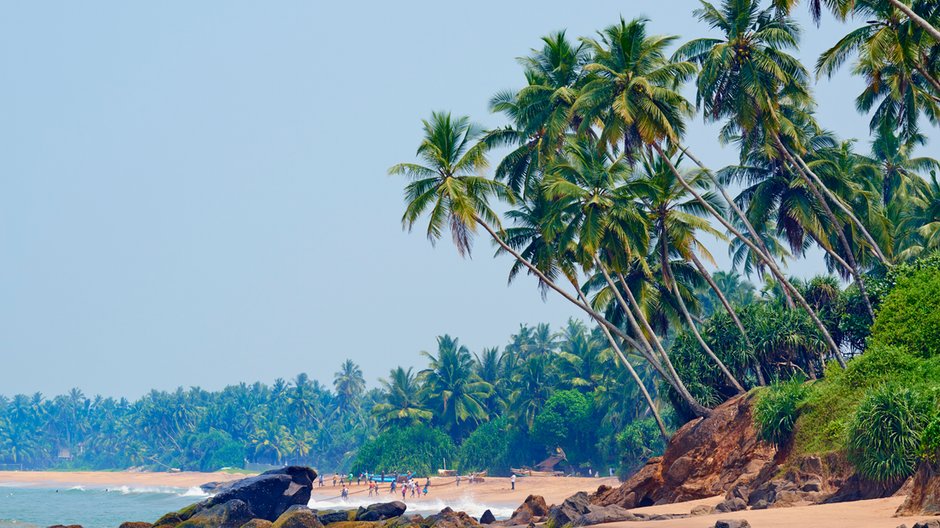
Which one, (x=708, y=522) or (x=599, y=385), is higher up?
(x=599, y=385)

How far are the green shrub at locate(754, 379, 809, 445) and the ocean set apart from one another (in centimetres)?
1853

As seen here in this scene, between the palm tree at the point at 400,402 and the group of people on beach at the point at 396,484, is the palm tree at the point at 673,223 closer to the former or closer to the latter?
the group of people on beach at the point at 396,484

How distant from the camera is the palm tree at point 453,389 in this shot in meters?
79.6

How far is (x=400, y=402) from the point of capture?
264 feet

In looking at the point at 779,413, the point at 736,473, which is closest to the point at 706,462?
the point at 736,473

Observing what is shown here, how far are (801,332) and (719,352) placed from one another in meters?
2.99

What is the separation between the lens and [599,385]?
69938 mm

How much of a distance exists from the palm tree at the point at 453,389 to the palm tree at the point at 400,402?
1120 mm

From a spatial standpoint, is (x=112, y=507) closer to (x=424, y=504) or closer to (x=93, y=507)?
(x=93, y=507)

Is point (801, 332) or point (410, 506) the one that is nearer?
point (801, 332)

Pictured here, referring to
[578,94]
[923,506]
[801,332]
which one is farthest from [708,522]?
[578,94]

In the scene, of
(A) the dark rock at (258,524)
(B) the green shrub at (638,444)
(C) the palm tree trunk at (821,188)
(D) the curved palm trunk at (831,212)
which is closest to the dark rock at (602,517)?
(A) the dark rock at (258,524)

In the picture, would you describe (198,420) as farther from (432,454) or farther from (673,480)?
(673,480)

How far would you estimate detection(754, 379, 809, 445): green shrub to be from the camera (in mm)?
25406
